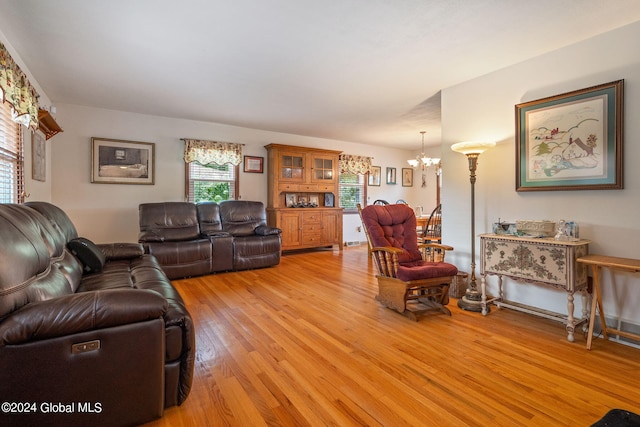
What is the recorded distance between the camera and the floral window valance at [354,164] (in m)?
6.88

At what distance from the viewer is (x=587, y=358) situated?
2055 mm

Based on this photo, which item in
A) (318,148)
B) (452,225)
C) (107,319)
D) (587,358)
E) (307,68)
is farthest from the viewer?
(318,148)

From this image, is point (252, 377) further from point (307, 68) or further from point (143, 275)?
point (307, 68)

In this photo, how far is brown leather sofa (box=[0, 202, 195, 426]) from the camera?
1.18 meters

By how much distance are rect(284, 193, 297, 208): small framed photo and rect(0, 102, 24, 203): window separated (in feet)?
12.9

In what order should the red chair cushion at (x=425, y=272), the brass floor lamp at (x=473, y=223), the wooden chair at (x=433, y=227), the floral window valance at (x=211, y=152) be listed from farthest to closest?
1. the floral window valance at (x=211, y=152)
2. the wooden chair at (x=433, y=227)
3. the brass floor lamp at (x=473, y=223)
4. the red chair cushion at (x=425, y=272)

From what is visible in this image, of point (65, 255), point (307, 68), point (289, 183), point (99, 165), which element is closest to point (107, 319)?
point (65, 255)

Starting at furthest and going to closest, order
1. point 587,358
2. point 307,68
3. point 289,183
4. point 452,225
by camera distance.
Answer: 1. point 289,183
2. point 452,225
3. point 307,68
4. point 587,358

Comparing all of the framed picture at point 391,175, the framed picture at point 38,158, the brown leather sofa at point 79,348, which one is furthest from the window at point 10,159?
the framed picture at point 391,175

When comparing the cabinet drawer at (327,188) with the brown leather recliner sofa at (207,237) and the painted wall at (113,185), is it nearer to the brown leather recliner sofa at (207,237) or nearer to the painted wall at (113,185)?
the painted wall at (113,185)

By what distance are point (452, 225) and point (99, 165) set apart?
16.7 feet

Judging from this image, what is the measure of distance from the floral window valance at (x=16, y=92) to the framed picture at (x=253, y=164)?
127 inches

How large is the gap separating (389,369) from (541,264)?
1.62m

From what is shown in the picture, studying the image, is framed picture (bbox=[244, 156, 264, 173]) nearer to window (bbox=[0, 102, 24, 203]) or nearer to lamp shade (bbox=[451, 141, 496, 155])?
window (bbox=[0, 102, 24, 203])
